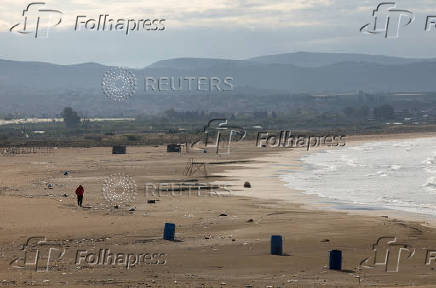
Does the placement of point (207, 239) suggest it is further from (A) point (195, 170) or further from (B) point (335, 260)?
(A) point (195, 170)

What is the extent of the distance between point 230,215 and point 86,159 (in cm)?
4329

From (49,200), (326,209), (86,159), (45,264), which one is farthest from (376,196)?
(86,159)

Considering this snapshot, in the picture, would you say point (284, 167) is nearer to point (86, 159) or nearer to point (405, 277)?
point (86, 159)

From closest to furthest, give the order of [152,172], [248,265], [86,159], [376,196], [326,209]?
[248,265] < [326,209] < [376,196] < [152,172] < [86,159]

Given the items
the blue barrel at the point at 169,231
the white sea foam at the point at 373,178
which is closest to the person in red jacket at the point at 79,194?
the blue barrel at the point at 169,231

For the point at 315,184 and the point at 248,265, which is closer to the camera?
the point at 248,265

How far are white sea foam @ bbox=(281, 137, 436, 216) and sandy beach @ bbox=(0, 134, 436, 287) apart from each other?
2586 mm

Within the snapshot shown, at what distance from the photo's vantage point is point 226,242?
87.4 feet

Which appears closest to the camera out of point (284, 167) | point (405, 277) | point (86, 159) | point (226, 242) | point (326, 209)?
point (405, 277)

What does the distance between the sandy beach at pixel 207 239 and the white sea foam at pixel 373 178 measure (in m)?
2.59

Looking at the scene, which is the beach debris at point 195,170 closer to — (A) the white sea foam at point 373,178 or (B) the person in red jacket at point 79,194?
(A) the white sea foam at point 373,178

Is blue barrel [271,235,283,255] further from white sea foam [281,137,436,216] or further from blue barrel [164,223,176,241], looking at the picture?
white sea foam [281,137,436,216]

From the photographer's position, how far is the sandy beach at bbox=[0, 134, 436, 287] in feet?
70.0

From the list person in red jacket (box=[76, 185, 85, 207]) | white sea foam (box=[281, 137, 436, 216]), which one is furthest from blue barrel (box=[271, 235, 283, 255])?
person in red jacket (box=[76, 185, 85, 207])
